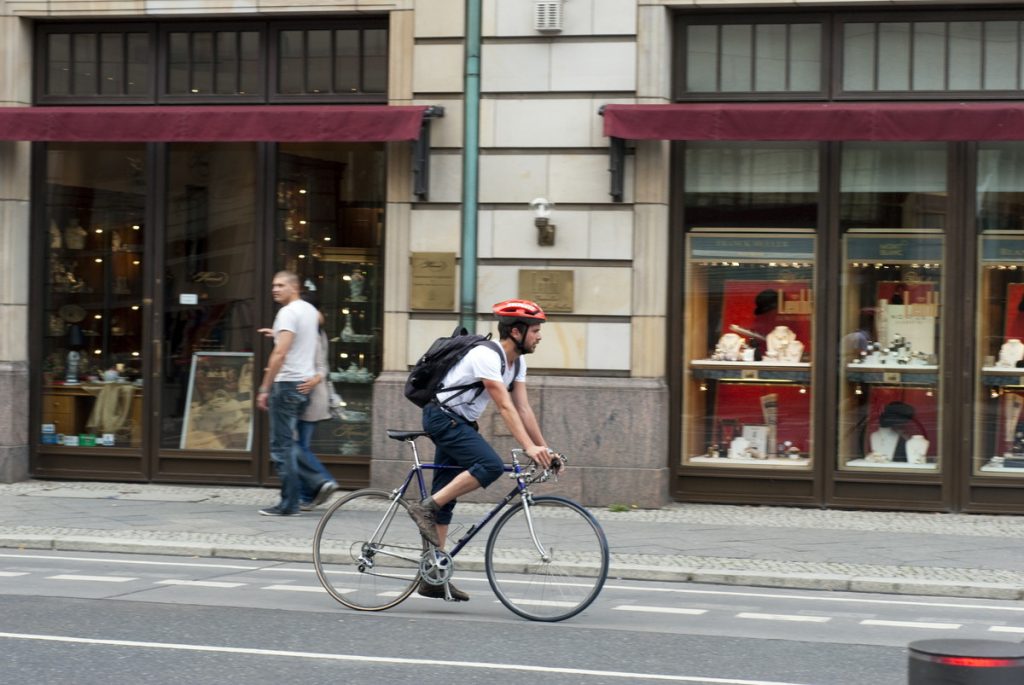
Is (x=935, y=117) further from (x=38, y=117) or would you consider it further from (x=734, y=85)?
(x=38, y=117)

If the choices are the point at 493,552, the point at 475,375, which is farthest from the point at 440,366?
the point at 493,552

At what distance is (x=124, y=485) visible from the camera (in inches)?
571

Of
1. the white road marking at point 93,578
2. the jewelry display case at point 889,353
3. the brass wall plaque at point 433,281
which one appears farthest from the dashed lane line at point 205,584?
the jewelry display case at point 889,353

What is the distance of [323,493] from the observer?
→ 12.5 m

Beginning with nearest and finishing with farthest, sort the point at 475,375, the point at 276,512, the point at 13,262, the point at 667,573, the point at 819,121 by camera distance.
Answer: the point at 475,375, the point at 667,573, the point at 276,512, the point at 819,121, the point at 13,262

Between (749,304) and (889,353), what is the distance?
1.36m

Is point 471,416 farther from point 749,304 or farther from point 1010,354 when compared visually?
point 1010,354

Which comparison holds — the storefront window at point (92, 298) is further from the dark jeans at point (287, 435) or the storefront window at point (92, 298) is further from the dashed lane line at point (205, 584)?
the dashed lane line at point (205, 584)

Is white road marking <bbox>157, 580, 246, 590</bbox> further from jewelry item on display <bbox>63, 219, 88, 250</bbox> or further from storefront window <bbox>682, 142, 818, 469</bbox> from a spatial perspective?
jewelry item on display <bbox>63, 219, 88, 250</bbox>

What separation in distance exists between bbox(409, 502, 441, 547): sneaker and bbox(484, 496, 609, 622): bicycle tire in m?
0.34

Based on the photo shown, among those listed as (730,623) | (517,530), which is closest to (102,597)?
(517,530)

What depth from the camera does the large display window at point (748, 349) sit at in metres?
13.5

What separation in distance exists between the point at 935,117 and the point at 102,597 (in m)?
7.98

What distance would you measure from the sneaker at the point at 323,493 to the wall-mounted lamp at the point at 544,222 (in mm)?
2965
